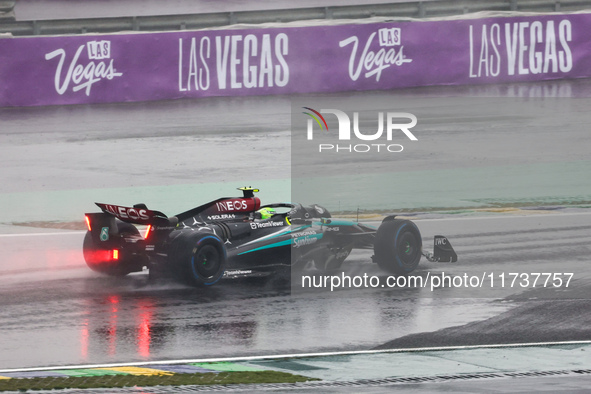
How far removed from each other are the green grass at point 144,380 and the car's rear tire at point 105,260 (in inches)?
147

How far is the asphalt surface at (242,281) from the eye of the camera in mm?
9430

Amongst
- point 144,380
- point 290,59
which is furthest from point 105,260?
point 290,59

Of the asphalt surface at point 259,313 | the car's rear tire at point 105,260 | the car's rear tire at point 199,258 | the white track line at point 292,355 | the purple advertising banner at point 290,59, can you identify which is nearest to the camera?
the white track line at point 292,355

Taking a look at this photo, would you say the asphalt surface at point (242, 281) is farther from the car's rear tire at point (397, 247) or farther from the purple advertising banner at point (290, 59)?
the purple advertising banner at point (290, 59)

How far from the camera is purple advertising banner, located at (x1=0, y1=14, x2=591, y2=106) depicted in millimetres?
24250

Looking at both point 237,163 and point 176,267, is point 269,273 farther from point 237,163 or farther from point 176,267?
point 237,163

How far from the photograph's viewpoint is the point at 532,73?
88.9ft

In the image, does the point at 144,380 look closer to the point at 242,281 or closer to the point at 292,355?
the point at 292,355

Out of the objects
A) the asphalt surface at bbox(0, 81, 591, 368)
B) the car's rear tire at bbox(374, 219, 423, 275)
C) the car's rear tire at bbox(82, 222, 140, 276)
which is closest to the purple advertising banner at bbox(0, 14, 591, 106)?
the asphalt surface at bbox(0, 81, 591, 368)

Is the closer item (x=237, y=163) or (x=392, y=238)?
(x=392, y=238)

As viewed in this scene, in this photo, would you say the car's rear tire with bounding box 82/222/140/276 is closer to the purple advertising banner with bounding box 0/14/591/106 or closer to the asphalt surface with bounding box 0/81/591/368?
the asphalt surface with bounding box 0/81/591/368

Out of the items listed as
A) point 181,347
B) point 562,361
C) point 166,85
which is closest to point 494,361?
point 562,361

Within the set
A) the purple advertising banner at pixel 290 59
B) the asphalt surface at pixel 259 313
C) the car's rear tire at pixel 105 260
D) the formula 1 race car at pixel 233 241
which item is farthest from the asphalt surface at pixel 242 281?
the purple advertising banner at pixel 290 59

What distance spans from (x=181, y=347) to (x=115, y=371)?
2.93 feet
